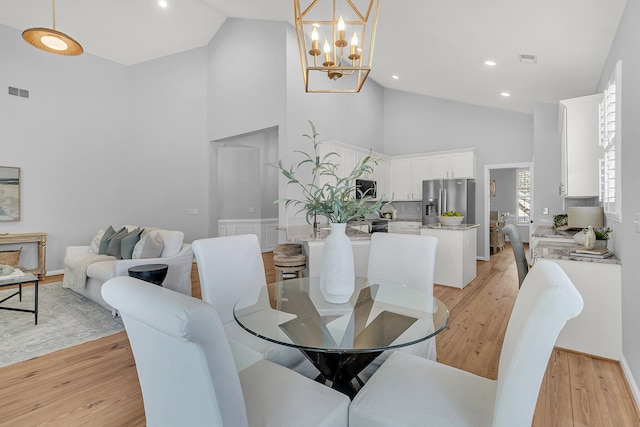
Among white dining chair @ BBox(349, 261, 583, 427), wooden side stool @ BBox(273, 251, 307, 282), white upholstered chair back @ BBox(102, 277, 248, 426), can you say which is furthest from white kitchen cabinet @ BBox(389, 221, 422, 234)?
white upholstered chair back @ BBox(102, 277, 248, 426)

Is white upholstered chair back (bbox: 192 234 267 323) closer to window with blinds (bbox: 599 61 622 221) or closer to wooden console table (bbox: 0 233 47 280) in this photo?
window with blinds (bbox: 599 61 622 221)

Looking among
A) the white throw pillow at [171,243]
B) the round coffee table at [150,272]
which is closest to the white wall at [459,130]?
the white throw pillow at [171,243]

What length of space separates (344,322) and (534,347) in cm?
75

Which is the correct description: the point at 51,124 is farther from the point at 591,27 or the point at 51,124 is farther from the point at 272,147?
the point at 591,27

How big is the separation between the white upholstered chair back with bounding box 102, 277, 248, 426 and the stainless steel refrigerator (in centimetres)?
620

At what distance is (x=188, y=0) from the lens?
5422 mm

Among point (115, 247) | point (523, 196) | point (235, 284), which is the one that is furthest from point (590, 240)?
point (523, 196)

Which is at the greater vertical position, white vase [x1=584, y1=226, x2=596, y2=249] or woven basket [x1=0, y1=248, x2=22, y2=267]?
white vase [x1=584, y1=226, x2=596, y2=249]

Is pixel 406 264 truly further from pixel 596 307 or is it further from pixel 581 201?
pixel 581 201

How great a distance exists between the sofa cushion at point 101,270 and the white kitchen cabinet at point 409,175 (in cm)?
526

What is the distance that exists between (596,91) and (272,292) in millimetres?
4586

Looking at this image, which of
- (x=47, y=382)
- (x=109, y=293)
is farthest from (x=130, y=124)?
(x=109, y=293)

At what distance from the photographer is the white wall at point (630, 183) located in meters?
1.98

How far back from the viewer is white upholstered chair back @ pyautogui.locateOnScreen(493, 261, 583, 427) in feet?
2.81
